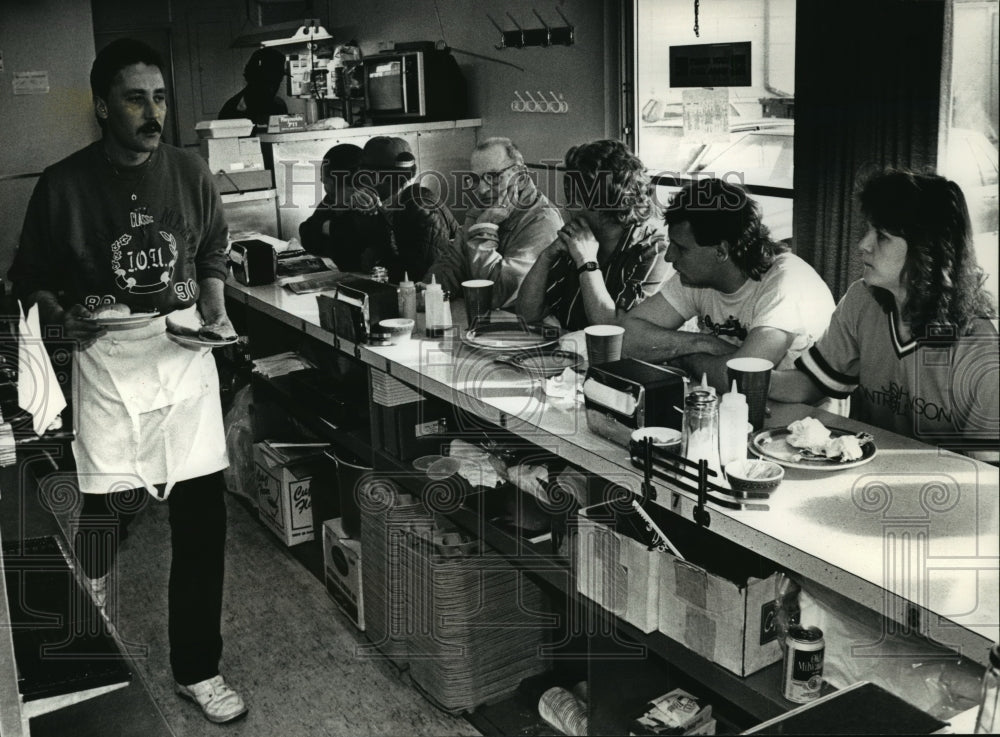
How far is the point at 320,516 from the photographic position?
3.80 meters

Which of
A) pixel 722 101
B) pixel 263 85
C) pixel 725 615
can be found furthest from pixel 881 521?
pixel 263 85

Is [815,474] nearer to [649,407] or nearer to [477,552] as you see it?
[649,407]

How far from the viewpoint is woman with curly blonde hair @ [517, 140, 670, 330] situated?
10.4ft

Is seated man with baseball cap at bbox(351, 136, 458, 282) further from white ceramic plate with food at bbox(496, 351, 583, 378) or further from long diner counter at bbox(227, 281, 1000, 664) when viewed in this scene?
long diner counter at bbox(227, 281, 1000, 664)

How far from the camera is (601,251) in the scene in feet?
10.8

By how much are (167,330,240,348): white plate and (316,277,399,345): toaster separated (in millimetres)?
380

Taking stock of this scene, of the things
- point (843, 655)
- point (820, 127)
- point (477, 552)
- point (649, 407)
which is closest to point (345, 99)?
point (820, 127)

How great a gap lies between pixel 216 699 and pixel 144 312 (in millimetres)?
1090

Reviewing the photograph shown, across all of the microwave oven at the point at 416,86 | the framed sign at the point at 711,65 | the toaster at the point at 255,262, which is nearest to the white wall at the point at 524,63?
the microwave oven at the point at 416,86

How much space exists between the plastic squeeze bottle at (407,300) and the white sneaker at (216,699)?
46.6 inches

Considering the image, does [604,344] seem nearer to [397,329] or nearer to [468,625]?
[397,329]

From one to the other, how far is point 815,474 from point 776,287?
78 cm

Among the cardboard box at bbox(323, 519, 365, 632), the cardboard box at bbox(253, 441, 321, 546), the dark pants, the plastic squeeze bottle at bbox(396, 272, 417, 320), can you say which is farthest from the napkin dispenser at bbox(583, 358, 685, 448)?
the cardboard box at bbox(253, 441, 321, 546)

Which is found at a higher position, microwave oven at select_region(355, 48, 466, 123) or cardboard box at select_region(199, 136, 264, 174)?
microwave oven at select_region(355, 48, 466, 123)
